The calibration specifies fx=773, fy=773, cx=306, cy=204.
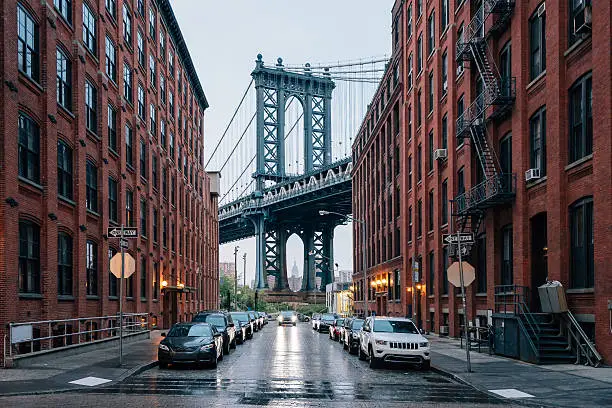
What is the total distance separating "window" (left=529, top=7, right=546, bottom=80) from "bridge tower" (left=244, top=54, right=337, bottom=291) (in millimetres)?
86513

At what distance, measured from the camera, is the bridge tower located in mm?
118562

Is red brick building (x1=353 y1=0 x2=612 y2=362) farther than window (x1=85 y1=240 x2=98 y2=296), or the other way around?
window (x1=85 y1=240 x2=98 y2=296)

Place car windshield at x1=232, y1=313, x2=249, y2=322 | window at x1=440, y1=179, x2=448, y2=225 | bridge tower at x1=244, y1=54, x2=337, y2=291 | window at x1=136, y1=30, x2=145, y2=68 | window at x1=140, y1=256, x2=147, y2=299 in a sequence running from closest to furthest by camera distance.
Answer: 1. window at x1=440, y1=179, x2=448, y2=225
2. car windshield at x1=232, y1=313, x2=249, y2=322
3. window at x1=140, y1=256, x2=147, y2=299
4. window at x1=136, y1=30, x2=145, y2=68
5. bridge tower at x1=244, y1=54, x2=337, y2=291

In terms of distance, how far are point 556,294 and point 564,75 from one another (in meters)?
6.96

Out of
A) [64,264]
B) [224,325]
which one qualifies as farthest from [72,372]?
[224,325]

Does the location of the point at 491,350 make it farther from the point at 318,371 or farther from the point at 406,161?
the point at 406,161

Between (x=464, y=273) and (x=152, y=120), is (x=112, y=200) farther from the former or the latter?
(x=464, y=273)

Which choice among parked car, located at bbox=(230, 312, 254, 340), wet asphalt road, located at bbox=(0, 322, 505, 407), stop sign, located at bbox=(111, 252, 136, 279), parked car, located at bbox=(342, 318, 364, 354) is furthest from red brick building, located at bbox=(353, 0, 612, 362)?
stop sign, located at bbox=(111, 252, 136, 279)

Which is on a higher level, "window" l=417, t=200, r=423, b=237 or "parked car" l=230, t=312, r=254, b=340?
"window" l=417, t=200, r=423, b=237

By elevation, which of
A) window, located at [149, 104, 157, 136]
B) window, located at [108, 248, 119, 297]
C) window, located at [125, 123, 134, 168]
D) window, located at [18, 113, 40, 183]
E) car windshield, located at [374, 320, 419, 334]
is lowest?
car windshield, located at [374, 320, 419, 334]

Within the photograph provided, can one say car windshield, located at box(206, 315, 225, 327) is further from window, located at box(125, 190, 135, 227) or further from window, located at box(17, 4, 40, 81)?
window, located at box(17, 4, 40, 81)

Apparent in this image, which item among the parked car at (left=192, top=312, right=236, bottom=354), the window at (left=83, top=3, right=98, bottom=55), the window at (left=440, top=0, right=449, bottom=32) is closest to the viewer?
the parked car at (left=192, top=312, right=236, bottom=354)

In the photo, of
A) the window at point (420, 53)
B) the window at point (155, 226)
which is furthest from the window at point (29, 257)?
the window at point (420, 53)

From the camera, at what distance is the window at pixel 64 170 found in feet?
94.4
